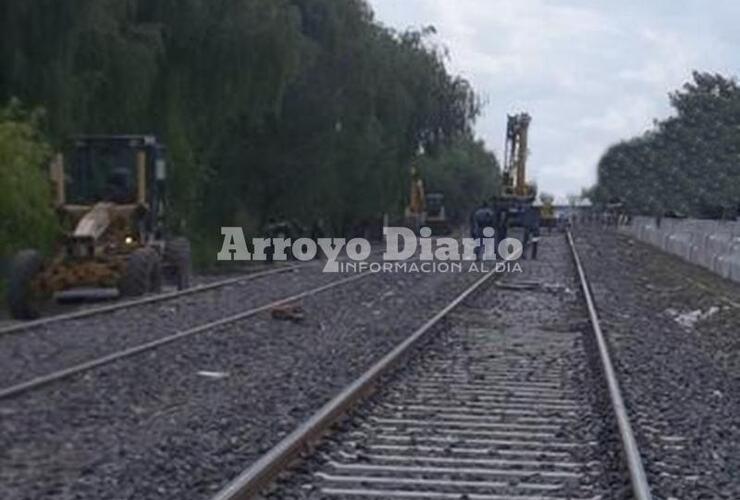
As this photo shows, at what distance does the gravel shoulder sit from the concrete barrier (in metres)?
3.10

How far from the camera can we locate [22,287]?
28562 mm

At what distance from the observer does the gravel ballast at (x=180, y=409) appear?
12.2 meters

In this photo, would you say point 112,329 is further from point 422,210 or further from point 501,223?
point 422,210

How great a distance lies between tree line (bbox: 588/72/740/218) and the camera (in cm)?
10412

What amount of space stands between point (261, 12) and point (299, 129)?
1637 centimetres

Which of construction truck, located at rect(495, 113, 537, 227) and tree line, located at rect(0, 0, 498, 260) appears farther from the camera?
construction truck, located at rect(495, 113, 537, 227)

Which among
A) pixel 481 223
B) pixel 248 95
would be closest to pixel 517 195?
pixel 481 223

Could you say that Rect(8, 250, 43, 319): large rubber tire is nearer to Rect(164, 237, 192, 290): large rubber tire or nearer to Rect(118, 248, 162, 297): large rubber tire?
Rect(118, 248, 162, 297): large rubber tire

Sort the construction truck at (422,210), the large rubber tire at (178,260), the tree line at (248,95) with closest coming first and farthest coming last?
the tree line at (248,95)
the large rubber tire at (178,260)
the construction truck at (422,210)

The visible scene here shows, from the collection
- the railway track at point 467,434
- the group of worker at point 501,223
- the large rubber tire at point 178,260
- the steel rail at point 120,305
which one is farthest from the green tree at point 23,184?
the group of worker at point 501,223

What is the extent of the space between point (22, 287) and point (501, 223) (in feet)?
112

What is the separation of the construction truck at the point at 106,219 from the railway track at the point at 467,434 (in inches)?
354

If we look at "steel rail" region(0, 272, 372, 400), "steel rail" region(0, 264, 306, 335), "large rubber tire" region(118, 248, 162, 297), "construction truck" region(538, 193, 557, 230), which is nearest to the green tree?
"large rubber tire" region(118, 248, 162, 297)

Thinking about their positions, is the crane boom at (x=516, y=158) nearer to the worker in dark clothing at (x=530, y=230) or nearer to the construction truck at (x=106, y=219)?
the worker in dark clothing at (x=530, y=230)
